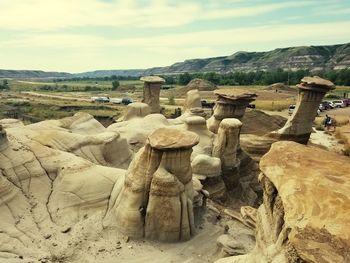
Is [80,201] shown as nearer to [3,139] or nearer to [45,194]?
[45,194]

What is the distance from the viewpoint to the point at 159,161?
11.4 m

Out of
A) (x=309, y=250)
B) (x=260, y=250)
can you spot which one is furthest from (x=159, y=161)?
(x=309, y=250)

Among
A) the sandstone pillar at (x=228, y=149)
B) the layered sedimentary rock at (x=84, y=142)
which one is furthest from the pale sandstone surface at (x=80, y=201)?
the sandstone pillar at (x=228, y=149)

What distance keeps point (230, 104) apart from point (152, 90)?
699 centimetres

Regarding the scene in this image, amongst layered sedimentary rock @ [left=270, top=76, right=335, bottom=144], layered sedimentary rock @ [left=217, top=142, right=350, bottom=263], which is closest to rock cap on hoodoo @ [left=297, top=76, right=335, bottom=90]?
layered sedimentary rock @ [left=270, top=76, right=335, bottom=144]

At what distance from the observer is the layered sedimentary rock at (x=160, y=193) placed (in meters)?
11.0

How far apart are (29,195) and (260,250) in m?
7.37

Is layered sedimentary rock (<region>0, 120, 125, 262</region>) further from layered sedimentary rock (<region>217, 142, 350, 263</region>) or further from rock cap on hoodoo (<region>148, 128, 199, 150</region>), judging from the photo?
layered sedimentary rock (<region>217, 142, 350, 263</region>)

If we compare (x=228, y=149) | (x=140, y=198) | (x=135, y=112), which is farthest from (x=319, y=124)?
(x=140, y=198)

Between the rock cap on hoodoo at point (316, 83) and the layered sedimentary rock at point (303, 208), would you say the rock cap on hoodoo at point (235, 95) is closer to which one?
the rock cap on hoodoo at point (316, 83)

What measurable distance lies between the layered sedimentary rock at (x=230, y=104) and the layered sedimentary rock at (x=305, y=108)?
241cm

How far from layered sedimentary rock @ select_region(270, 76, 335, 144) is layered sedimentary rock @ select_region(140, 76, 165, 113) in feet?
26.7

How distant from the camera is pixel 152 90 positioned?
26562 millimetres

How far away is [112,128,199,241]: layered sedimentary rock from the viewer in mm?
10984
